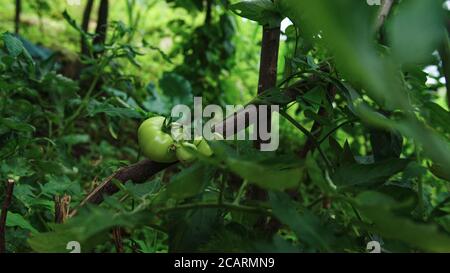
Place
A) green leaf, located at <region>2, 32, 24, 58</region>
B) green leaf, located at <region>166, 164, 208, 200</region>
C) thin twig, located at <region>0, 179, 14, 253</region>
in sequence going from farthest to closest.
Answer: green leaf, located at <region>2, 32, 24, 58</region>, thin twig, located at <region>0, 179, 14, 253</region>, green leaf, located at <region>166, 164, 208, 200</region>

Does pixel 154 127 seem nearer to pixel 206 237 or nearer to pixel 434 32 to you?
pixel 206 237

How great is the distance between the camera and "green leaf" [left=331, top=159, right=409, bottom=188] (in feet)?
1.48

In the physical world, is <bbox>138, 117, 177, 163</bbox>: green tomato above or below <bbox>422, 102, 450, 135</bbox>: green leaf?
below

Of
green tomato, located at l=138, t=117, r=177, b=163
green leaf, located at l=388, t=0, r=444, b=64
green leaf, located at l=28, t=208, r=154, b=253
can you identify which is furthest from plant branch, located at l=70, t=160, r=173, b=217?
green leaf, located at l=388, t=0, r=444, b=64

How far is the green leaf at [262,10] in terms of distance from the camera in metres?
0.64

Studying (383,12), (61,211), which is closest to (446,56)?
(383,12)

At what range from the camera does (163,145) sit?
2.07 feet

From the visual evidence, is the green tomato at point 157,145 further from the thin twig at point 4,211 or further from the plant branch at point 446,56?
the plant branch at point 446,56

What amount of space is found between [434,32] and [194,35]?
1772mm

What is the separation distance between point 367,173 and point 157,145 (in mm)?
280

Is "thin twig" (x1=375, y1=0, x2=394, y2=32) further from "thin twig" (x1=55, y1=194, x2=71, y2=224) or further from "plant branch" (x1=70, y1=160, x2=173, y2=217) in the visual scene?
"thin twig" (x1=55, y1=194, x2=71, y2=224)

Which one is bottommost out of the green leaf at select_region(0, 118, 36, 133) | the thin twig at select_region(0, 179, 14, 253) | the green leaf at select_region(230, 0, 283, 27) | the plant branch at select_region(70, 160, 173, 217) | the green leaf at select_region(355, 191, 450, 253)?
the thin twig at select_region(0, 179, 14, 253)

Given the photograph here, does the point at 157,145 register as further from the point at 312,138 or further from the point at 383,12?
the point at 383,12

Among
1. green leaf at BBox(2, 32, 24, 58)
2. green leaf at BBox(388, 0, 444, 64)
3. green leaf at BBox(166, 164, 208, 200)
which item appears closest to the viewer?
green leaf at BBox(388, 0, 444, 64)
